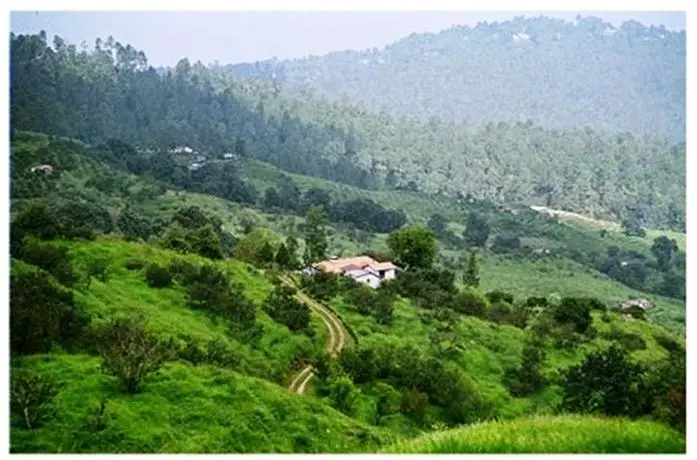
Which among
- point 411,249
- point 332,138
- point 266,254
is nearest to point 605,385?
point 411,249

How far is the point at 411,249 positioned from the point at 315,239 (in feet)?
4.64

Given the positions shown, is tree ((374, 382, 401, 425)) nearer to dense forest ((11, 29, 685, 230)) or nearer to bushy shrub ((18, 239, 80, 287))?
bushy shrub ((18, 239, 80, 287))

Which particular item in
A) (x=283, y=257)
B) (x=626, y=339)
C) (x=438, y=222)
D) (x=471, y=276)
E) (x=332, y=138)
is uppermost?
(x=332, y=138)

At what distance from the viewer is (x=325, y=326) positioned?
31.5 ft

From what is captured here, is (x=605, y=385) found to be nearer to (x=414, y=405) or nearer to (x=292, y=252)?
(x=414, y=405)

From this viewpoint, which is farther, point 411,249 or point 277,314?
point 411,249

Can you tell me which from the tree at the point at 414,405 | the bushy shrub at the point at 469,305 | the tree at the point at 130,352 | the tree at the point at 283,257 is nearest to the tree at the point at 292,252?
the tree at the point at 283,257

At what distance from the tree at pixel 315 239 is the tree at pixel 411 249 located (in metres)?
0.98

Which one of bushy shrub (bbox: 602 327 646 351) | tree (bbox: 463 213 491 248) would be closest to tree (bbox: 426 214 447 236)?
tree (bbox: 463 213 491 248)

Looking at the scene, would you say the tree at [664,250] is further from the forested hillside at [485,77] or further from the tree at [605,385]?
the forested hillside at [485,77]

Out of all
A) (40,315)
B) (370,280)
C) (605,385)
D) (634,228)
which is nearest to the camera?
(40,315)

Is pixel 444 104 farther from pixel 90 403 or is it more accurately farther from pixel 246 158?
pixel 90 403

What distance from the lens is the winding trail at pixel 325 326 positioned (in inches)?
333

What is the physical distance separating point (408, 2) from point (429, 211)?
12307mm
